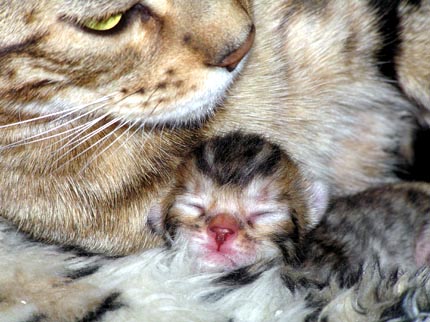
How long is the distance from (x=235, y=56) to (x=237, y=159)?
0.21 m

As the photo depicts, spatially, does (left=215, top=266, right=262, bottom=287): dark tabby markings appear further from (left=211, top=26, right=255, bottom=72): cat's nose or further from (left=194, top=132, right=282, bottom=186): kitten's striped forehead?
(left=211, top=26, right=255, bottom=72): cat's nose

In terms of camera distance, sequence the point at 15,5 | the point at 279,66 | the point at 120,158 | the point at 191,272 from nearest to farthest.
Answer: the point at 15,5 < the point at 191,272 < the point at 120,158 < the point at 279,66

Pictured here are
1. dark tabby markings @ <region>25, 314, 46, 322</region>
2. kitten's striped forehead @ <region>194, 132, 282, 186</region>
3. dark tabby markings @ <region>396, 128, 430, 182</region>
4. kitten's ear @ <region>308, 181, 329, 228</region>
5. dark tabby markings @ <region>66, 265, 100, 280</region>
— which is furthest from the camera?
dark tabby markings @ <region>396, 128, 430, 182</region>

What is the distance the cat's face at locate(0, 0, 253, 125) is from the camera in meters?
1.28

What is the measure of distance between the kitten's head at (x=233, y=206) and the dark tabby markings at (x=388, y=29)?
316mm

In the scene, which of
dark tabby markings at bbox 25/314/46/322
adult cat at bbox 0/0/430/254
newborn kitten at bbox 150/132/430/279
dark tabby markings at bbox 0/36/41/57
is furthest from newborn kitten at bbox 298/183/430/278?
dark tabby markings at bbox 0/36/41/57

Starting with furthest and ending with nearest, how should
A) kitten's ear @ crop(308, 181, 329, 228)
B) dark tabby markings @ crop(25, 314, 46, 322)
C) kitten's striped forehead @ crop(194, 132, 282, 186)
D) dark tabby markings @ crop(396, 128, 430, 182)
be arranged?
1. dark tabby markings @ crop(396, 128, 430, 182)
2. kitten's ear @ crop(308, 181, 329, 228)
3. kitten's striped forehead @ crop(194, 132, 282, 186)
4. dark tabby markings @ crop(25, 314, 46, 322)

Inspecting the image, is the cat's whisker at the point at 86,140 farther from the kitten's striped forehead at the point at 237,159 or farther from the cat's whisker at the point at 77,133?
the kitten's striped forehead at the point at 237,159

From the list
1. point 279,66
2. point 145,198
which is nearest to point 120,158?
point 145,198

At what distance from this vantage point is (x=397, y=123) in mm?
1772

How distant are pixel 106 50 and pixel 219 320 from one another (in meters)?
0.45

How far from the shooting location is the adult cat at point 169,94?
1310mm

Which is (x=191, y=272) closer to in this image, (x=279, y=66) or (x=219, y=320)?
(x=219, y=320)

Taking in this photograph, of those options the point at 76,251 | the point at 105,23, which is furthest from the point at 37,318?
the point at 105,23
